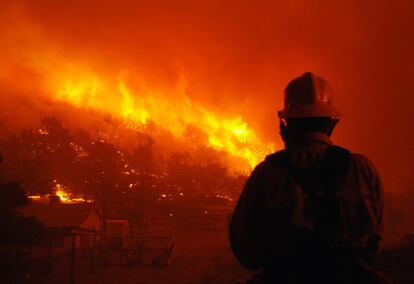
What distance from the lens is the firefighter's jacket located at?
236 cm

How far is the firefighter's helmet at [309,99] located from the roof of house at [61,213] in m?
33.6

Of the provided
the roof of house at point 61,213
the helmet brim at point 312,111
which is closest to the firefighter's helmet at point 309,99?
the helmet brim at point 312,111

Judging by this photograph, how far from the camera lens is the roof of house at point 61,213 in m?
34.3

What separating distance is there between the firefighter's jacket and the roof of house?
33.6 meters

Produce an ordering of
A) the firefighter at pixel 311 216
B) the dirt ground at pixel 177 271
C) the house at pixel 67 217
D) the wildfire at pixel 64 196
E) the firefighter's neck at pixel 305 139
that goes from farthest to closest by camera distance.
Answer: the wildfire at pixel 64 196
the house at pixel 67 217
the dirt ground at pixel 177 271
the firefighter's neck at pixel 305 139
the firefighter at pixel 311 216

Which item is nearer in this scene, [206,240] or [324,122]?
[324,122]

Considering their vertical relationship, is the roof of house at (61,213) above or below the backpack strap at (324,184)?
above

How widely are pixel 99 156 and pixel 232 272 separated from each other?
122ft

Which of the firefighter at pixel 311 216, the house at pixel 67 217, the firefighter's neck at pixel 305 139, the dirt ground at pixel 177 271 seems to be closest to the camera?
the firefighter at pixel 311 216

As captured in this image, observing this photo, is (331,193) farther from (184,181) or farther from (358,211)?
(184,181)

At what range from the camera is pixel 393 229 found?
35.3m

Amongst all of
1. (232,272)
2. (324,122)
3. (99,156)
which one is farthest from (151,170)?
(324,122)

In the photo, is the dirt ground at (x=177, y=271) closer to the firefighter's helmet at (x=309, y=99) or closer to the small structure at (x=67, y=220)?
the small structure at (x=67, y=220)

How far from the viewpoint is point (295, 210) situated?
2.37 m
